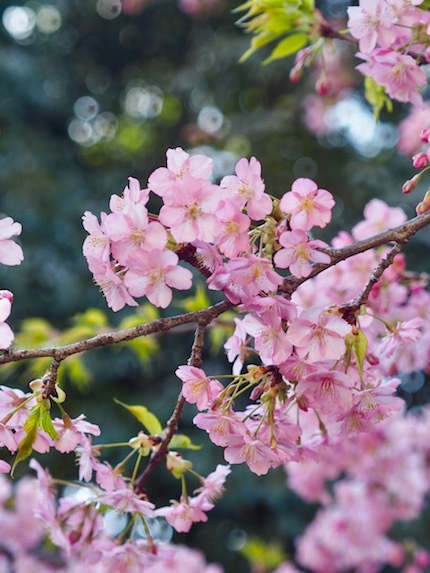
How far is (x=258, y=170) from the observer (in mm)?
639

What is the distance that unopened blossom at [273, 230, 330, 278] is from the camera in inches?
24.6

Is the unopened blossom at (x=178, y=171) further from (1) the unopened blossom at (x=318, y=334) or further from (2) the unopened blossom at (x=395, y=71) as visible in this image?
(2) the unopened blossom at (x=395, y=71)

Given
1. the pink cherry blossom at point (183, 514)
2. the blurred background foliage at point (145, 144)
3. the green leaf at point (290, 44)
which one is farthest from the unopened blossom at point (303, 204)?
the blurred background foliage at point (145, 144)

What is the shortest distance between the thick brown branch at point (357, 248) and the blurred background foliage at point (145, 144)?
2.64 meters

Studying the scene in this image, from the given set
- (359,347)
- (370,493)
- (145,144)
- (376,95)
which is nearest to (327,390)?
(359,347)

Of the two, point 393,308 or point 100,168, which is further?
point 100,168

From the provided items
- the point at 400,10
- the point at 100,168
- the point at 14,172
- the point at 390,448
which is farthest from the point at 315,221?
the point at 100,168

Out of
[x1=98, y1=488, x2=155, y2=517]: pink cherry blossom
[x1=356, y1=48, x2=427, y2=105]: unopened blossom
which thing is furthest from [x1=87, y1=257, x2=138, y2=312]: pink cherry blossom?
[x1=356, y1=48, x2=427, y2=105]: unopened blossom

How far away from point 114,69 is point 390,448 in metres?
3.45

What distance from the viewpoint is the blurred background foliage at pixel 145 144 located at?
12.5 ft

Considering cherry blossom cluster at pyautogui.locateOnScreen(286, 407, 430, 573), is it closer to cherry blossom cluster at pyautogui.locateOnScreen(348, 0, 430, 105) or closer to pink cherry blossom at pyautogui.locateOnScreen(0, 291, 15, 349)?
cherry blossom cluster at pyautogui.locateOnScreen(348, 0, 430, 105)

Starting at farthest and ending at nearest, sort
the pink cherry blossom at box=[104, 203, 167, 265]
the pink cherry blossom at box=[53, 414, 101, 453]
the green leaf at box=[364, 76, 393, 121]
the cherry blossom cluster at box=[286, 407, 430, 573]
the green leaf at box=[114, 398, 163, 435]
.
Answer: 1. the cherry blossom cluster at box=[286, 407, 430, 573]
2. the green leaf at box=[364, 76, 393, 121]
3. the green leaf at box=[114, 398, 163, 435]
4. the pink cherry blossom at box=[53, 414, 101, 453]
5. the pink cherry blossom at box=[104, 203, 167, 265]

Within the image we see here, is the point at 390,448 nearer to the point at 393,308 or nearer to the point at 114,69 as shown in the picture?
the point at 393,308

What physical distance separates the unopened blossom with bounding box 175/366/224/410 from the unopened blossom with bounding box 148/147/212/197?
0.16 metres
